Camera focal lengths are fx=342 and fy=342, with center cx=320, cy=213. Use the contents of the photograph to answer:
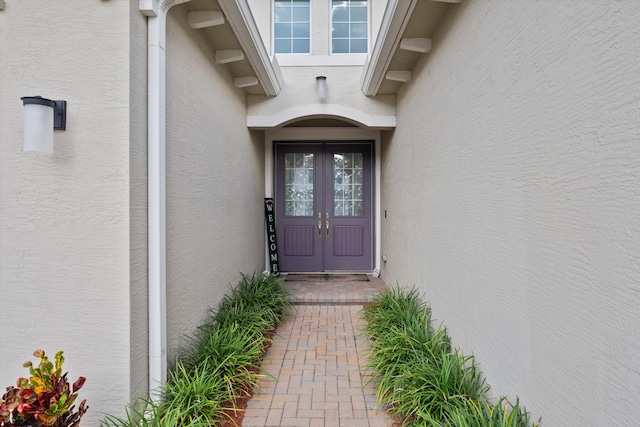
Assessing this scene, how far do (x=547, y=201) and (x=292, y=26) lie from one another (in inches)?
187

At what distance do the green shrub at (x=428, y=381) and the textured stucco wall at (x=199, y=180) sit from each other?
60.0 inches

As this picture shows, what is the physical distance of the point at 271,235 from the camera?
584 centimetres

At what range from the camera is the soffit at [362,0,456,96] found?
2.61 meters

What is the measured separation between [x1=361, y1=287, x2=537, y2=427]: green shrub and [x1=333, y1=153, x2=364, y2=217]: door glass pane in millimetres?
3132

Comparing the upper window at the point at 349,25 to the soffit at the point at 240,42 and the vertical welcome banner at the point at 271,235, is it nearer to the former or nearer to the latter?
the soffit at the point at 240,42

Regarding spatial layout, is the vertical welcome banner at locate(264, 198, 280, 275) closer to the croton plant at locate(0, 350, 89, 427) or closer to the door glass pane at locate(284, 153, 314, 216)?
the door glass pane at locate(284, 153, 314, 216)

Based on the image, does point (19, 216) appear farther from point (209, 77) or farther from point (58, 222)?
point (209, 77)

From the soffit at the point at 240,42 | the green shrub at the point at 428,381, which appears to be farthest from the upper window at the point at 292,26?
the green shrub at the point at 428,381

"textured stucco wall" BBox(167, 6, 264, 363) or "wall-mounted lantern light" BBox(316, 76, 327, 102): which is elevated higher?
"wall-mounted lantern light" BBox(316, 76, 327, 102)

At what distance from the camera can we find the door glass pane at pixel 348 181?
6000 millimetres

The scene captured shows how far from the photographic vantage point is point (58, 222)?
6.11ft

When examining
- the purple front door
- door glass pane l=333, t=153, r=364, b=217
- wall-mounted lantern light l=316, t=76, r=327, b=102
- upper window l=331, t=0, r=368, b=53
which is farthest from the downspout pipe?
door glass pane l=333, t=153, r=364, b=217

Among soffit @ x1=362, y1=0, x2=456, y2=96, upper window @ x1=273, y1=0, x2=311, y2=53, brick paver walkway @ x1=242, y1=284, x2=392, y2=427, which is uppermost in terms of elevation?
upper window @ x1=273, y1=0, x2=311, y2=53

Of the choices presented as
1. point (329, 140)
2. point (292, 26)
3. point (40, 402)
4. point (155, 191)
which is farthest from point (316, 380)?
point (292, 26)
